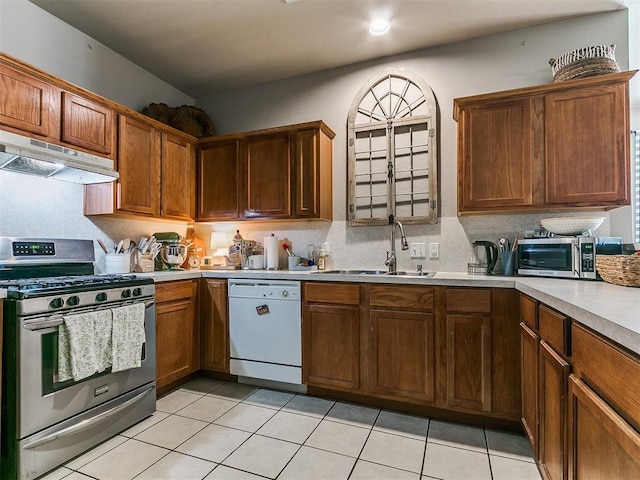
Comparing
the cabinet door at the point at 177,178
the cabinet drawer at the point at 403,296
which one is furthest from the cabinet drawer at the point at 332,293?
the cabinet door at the point at 177,178

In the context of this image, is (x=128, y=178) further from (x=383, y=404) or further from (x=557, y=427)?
(x=557, y=427)

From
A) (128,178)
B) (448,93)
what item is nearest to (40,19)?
(128,178)

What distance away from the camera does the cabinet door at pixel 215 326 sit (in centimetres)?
277

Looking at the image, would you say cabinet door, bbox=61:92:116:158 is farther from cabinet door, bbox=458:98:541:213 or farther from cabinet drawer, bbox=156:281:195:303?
cabinet door, bbox=458:98:541:213

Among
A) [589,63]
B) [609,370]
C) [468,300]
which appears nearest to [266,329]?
[468,300]

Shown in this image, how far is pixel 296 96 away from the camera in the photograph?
3.30 m

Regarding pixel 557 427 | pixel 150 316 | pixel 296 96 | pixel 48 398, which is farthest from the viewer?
pixel 296 96

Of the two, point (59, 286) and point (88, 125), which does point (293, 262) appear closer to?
point (59, 286)

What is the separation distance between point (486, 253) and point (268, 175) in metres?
1.91

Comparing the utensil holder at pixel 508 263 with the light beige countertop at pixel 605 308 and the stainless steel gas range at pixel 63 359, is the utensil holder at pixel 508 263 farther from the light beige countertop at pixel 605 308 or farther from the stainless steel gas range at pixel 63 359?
the stainless steel gas range at pixel 63 359

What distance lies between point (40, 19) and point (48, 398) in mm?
2519

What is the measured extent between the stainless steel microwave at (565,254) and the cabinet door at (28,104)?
10.4 ft

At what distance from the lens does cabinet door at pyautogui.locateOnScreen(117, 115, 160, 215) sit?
101 inches

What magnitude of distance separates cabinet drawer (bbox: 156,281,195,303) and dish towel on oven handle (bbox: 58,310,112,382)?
536 mm
